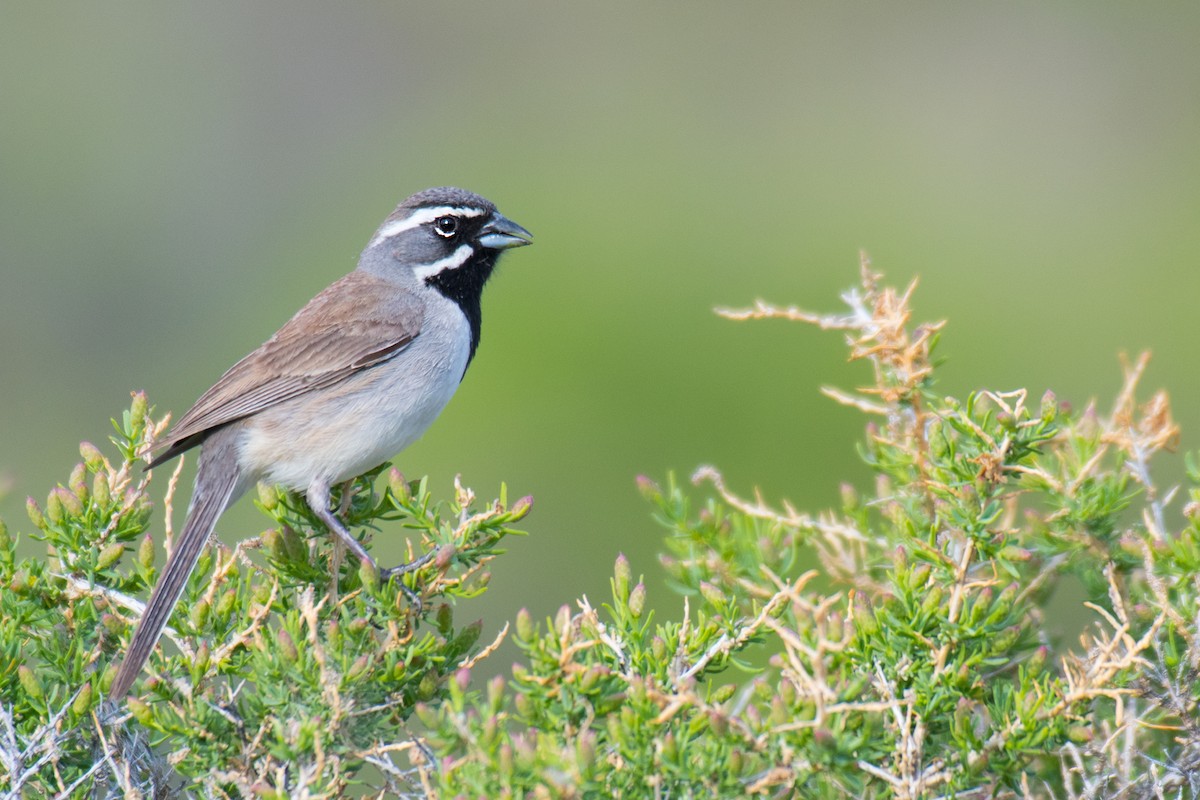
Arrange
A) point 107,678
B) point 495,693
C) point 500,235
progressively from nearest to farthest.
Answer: point 495,693
point 107,678
point 500,235

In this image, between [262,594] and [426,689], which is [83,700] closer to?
[262,594]

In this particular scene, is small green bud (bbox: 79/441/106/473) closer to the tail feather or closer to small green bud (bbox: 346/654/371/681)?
the tail feather

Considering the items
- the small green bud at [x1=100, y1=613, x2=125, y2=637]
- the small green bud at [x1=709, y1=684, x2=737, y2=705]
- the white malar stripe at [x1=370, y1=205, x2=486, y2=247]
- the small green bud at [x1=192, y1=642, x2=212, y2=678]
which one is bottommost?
the small green bud at [x1=100, y1=613, x2=125, y2=637]

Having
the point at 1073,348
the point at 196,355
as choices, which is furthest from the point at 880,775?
the point at 196,355

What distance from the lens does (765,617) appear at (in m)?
3.17

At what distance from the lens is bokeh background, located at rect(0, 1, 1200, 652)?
974 cm

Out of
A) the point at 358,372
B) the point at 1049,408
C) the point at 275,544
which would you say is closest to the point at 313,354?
the point at 358,372

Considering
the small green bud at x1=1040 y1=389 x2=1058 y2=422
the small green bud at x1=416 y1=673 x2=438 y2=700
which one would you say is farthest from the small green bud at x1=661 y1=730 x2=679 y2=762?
the small green bud at x1=1040 y1=389 x2=1058 y2=422

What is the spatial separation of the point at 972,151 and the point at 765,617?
12225 mm

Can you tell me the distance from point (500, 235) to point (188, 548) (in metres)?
1.89

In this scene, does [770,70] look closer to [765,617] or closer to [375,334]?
[375,334]

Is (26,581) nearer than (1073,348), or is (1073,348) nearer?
(26,581)

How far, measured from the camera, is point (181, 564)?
389cm

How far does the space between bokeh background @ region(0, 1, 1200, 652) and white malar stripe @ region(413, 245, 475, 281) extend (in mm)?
3284
